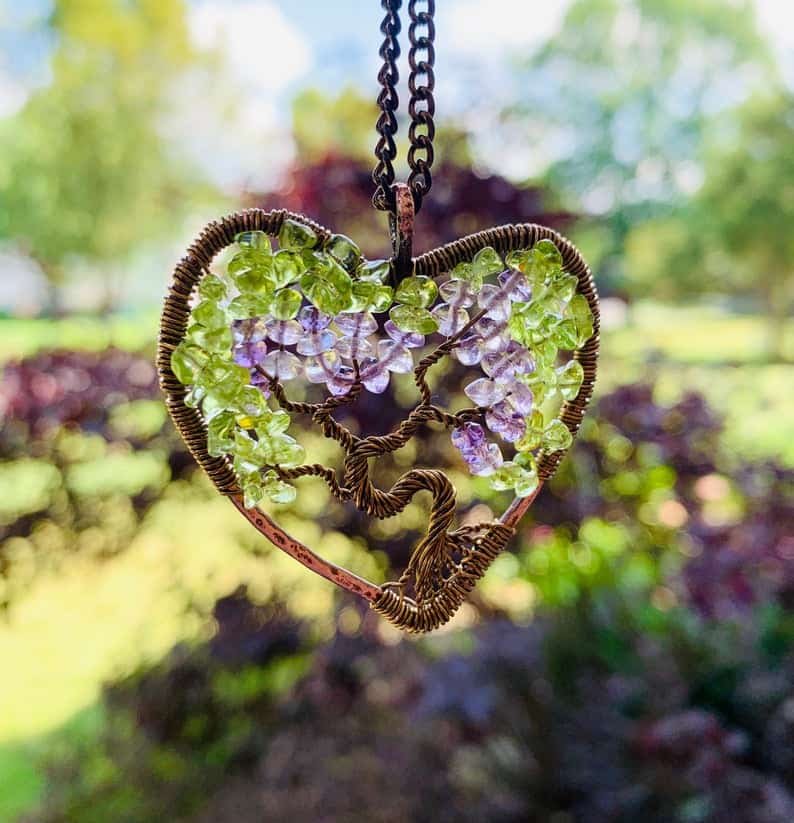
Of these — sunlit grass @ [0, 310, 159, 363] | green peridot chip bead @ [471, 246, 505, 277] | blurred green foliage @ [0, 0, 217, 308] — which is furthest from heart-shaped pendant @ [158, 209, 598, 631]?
blurred green foliage @ [0, 0, 217, 308]

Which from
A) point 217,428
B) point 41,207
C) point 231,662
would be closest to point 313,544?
point 231,662

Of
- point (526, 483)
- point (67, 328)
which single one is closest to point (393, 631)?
point (526, 483)

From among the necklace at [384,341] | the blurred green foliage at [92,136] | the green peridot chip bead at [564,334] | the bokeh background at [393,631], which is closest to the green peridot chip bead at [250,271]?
the necklace at [384,341]

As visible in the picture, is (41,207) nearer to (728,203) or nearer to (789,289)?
(728,203)

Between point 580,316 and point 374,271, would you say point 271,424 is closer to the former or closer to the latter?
point 374,271

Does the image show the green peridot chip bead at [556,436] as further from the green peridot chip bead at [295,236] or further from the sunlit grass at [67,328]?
the sunlit grass at [67,328]

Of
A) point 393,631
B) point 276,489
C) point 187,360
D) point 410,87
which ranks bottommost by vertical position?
point 393,631
